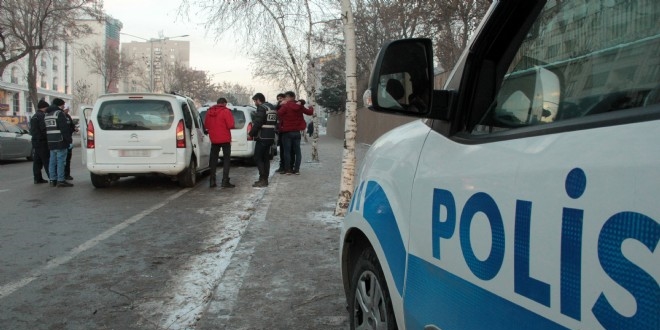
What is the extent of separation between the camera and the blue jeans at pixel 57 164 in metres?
10.0

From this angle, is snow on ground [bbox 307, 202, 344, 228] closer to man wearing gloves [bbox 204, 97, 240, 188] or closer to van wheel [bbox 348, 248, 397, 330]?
man wearing gloves [bbox 204, 97, 240, 188]

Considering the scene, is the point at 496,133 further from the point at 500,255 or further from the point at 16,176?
the point at 16,176

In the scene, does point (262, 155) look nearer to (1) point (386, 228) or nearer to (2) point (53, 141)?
(2) point (53, 141)

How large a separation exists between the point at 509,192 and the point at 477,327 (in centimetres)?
46

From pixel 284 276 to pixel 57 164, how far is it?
24.7 feet

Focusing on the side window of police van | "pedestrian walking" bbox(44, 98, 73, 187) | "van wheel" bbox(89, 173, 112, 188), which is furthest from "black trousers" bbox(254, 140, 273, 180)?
the side window of police van

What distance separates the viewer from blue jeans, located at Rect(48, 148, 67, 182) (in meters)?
10.0

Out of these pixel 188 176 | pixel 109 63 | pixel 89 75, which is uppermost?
pixel 89 75

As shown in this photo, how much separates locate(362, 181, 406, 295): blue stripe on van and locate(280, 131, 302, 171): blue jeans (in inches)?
344

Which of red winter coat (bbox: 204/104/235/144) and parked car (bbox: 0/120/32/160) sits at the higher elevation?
red winter coat (bbox: 204/104/235/144)

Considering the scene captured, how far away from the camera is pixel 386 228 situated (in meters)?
2.39

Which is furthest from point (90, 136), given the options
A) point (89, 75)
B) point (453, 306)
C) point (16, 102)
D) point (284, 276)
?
point (89, 75)

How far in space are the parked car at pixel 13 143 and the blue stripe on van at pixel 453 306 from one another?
1763cm

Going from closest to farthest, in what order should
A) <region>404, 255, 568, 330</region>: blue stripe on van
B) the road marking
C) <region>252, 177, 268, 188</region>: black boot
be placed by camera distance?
<region>404, 255, 568, 330</region>: blue stripe on van, the road marking, <region>252, 177, 268, 188</region>: black boot
